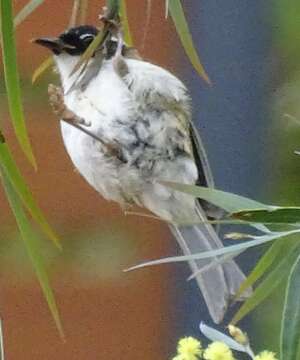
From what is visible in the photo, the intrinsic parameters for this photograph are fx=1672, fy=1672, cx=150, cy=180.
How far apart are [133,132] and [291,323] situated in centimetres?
64

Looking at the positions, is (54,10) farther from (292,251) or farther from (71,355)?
(292,251)

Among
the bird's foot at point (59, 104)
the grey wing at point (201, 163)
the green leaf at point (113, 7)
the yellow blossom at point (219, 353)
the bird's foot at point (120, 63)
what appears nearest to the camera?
the yellow blossom at point (219, 353)

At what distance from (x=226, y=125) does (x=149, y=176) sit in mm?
1024

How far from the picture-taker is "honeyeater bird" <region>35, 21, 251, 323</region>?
2025 mm

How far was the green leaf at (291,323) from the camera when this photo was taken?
1.42 metres

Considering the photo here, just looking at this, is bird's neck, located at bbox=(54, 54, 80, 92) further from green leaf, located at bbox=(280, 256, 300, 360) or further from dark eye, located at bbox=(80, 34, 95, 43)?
green leaf, located at bbox=(280, 256, 300, 360)

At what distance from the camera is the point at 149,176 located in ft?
6.87

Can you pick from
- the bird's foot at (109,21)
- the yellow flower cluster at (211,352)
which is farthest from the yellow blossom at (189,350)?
the bird's foot at (109,21)

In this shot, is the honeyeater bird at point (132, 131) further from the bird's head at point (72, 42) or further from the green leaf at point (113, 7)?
the green leaf at point (113, 7)

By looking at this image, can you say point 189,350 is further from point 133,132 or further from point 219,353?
point 133,132

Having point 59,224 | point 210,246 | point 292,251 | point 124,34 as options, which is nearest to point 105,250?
point 59,224

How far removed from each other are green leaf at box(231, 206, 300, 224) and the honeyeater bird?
0.52 meters

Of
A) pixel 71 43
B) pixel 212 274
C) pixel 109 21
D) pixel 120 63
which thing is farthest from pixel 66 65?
pixel 109 21

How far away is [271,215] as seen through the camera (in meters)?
1.45
